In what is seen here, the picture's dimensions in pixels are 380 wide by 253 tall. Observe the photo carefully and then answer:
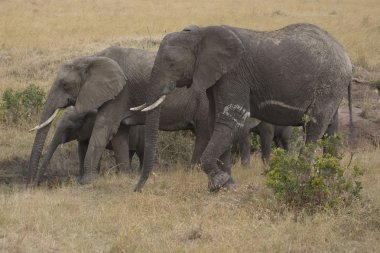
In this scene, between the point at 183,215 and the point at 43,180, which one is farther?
the point at 43,180

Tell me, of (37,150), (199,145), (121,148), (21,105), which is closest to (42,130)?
(37,150)

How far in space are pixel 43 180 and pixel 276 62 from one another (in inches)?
197

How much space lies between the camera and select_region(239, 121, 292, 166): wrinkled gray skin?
1271cm

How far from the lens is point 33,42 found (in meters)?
20.9

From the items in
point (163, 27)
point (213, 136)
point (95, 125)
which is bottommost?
point (163, 27)

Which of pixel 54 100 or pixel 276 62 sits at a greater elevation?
pixel 276 62

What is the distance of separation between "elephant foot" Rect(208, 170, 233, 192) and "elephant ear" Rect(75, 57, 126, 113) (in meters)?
2.90

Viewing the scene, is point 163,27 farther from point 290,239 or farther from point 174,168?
point 290,239

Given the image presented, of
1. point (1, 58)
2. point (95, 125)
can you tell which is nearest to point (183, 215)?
point (95, 125)

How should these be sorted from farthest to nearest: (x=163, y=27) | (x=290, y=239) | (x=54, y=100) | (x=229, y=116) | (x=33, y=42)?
(x=163, y=27)
(x=33, y=42)
(x=54, y=100)
(x=229, y=116)
(x=290, y=239)

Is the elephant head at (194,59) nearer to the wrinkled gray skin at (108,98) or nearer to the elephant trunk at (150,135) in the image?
the elephant trunk at (150,135)

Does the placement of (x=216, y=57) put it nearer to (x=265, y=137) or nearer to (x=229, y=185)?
(x=229, y=185)

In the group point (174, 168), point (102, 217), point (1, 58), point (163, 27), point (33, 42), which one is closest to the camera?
point (102, 217)

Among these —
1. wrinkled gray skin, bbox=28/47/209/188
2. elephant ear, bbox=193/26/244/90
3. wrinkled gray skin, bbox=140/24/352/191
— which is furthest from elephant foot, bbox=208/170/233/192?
wrinkled gray skin, bbox=28/47/209/188
